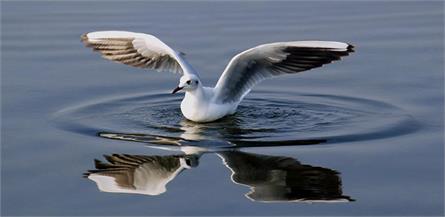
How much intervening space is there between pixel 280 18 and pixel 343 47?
6.36 meters

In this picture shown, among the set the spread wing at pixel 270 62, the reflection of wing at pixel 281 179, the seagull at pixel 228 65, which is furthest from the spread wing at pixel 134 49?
the reflection of wing at pixel 281 179

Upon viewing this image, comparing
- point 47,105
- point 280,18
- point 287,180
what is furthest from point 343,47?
point 280,18

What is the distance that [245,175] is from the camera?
8.61m

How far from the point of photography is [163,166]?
8.91 meters

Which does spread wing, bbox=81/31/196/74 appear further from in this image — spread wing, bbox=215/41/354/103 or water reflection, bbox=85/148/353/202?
water reflection, bbox=85/148/353/202

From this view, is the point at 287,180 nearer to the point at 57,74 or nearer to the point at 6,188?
the point at 6,188

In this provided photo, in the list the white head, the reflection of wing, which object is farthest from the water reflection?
the white head

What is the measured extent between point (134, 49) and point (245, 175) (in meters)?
3.78

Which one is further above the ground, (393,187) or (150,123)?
(150,123)

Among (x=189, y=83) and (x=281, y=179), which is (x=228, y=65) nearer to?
(x=189, y=83)

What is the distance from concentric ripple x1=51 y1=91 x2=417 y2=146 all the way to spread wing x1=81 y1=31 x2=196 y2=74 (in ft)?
1.36

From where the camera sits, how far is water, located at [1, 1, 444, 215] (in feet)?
26.3

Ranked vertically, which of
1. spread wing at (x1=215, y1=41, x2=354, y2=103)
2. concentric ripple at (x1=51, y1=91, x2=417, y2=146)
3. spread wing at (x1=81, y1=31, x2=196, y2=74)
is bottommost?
concentric ripple at (x1=51, y1=91, x2=417, y2=146)

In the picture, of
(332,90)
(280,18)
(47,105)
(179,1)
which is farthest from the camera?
(179,1)
